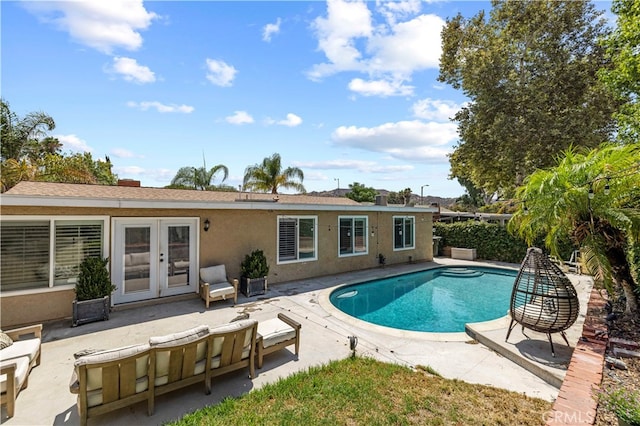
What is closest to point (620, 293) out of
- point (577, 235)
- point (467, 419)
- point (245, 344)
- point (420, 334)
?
point (577, 235)

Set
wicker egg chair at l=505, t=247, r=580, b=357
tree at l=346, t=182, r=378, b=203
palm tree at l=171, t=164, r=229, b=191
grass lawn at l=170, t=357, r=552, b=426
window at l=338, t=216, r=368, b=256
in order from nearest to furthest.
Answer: grass lawn at l=170, t=357, r=552, b=426 → wicker egg chair at l=505, t=247, r=580, b=357 → window at l=338, t=216, r=368, b=256 → palm tree at l=171, t=164, r=229, b=191 → tree at l=346, t=182, r=378, b=203

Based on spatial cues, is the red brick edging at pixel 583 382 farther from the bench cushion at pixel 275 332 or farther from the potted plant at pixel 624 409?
the bench cushion at pixel 275 332

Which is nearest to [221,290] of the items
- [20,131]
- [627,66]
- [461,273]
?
[461,273]

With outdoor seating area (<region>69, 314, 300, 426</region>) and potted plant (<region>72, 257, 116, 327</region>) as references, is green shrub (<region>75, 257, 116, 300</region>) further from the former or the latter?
outdoor seating area (<region>69, 314, 300, 426</region>)

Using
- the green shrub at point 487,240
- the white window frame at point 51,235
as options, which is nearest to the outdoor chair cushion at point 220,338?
the white window frame at point 51,235

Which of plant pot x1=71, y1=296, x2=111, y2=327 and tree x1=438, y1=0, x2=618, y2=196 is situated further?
tree x1=438, y1=0, x2=618, y2=196

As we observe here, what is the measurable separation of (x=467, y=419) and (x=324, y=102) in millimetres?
14873

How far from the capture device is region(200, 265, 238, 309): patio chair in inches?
345

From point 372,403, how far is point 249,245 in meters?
7.69

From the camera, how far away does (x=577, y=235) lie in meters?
6.36

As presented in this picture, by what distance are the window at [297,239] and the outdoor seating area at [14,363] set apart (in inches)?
296

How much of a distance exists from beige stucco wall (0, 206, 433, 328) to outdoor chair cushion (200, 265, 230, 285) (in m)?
0.39

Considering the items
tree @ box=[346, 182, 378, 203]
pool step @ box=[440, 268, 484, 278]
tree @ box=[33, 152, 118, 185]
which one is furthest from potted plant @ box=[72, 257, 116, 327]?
tree @ box=[346, 182, 378, 203]

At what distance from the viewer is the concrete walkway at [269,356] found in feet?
14.1
